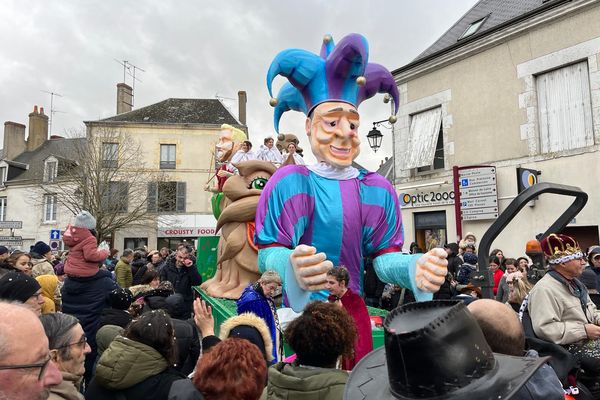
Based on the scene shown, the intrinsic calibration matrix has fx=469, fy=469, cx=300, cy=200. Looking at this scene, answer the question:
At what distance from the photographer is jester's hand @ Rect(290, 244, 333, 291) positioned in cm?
243

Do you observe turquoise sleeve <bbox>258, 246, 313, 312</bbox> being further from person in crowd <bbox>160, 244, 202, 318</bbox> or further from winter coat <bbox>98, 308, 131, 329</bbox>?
person in crowd <bbox>160, 244, 202, 318</bbox>

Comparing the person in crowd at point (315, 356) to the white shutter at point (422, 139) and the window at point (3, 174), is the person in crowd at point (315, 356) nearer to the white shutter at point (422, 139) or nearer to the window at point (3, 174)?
the white shutter at point (422, 139)

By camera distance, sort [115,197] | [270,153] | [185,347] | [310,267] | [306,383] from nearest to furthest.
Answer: [306,383] → [310,267] → [185,347] → [270,153] → [115,197]

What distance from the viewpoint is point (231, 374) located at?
1810 mm

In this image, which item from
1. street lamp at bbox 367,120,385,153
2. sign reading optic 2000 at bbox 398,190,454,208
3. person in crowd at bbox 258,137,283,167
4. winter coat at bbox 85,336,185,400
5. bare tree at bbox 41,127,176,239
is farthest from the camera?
bare tree at bbox 41,127,176,239

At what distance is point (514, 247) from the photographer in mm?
10672

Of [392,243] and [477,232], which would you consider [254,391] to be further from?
[477,232]

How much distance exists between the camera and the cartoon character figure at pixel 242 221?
537 cm

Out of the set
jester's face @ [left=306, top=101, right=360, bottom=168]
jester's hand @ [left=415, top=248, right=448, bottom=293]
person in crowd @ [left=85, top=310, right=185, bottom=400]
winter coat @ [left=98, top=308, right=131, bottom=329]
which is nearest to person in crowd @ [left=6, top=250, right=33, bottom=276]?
winter coat @ [left=98, top=308, right=131, bottom=329]

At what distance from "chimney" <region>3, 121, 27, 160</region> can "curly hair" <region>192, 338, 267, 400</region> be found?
30.4m

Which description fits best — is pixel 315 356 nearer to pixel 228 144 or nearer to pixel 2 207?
pixel 228 144

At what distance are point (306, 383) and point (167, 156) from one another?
2407 cm

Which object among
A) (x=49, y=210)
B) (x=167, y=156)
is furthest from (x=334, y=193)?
(x=49, y=210)

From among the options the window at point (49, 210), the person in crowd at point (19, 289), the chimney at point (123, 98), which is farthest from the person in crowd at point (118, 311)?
the chimney at point (123, 98)
